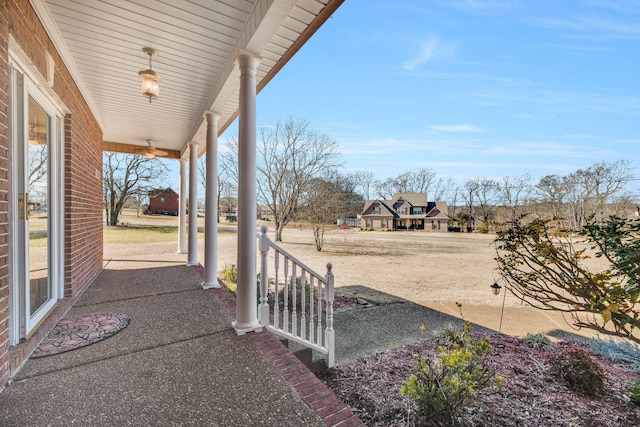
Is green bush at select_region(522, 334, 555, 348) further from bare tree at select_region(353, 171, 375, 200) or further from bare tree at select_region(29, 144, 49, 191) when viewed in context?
Result: bare tree at select_region(353, 171, 375, 200)

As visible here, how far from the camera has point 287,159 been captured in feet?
57.5

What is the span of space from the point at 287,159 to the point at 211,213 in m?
13.7

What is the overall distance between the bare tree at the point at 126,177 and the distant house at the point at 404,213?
24357 millimetres

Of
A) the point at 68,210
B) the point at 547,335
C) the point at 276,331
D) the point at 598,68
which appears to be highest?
the point at 598,68

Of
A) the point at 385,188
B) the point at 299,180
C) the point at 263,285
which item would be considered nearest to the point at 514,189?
the point at 385,188

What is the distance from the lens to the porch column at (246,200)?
2.61m

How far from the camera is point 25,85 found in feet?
7.32

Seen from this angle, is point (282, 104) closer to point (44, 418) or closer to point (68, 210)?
point (68, 210)

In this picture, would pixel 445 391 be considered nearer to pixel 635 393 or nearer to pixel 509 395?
pixel 509 395

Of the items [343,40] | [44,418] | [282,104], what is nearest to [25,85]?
[44,418]

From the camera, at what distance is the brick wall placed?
173cm

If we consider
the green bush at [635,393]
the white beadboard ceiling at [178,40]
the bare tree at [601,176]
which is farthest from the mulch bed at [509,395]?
the bare tree at [601,176]

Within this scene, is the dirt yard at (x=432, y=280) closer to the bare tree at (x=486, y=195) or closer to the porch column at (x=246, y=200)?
the porch column at (x=246, y=200)

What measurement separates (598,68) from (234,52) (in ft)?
36.2
